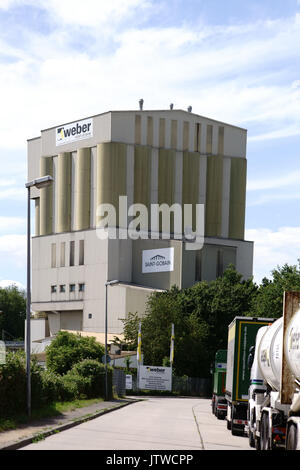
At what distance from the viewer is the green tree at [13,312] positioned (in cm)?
14950

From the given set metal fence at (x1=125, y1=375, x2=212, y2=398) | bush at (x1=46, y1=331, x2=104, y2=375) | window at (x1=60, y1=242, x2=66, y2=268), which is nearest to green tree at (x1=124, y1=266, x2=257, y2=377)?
metal fence at (x1=125, y1=375, x2=212, y2=398)

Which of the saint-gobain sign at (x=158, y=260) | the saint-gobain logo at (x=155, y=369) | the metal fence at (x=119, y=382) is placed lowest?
the saint-gobain logo at (x=155, y=369)

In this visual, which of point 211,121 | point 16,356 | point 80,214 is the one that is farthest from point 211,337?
point 16,356

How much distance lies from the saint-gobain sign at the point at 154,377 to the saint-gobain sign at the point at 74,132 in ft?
132

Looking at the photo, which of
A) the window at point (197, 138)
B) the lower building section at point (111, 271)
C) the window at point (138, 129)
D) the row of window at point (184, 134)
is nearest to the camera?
the lower building section at point (111, 271)

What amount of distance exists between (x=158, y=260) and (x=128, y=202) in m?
8.05

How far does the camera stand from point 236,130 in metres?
105

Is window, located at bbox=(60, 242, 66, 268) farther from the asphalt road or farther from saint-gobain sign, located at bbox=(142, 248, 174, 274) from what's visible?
the asphalt road

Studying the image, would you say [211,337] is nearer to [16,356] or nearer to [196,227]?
[196,227]

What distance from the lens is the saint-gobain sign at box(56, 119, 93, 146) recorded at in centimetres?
9888

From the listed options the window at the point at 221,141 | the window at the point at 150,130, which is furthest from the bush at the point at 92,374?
the window at the point at 221,141

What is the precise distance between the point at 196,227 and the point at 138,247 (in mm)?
8448

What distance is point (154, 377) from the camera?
2650 inches

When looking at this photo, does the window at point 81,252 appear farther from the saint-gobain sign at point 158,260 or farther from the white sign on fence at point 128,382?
the white sign on fence at point 128,382
